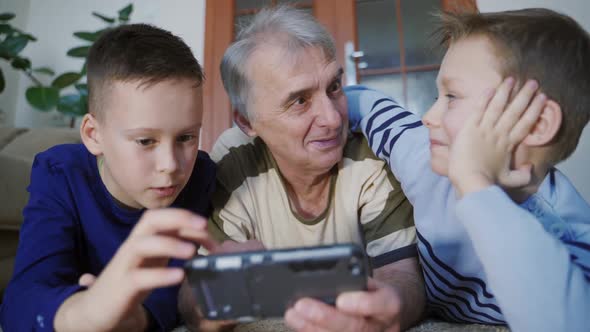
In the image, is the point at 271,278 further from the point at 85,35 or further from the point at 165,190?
the point at 85,35

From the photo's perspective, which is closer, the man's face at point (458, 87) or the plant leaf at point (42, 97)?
the man's face at point (458, 87)

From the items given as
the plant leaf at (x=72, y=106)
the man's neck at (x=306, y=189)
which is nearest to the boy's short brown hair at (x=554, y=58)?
the man's neck at (x=306, y=189)

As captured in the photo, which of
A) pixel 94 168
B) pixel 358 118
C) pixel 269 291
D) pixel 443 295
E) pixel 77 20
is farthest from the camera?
pixel 77 20

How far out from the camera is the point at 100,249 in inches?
33.3

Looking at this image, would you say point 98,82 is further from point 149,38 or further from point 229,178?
point 229,178

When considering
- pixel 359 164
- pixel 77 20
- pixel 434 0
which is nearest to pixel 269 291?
pixel 359 164

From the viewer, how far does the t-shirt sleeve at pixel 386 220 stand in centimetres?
87

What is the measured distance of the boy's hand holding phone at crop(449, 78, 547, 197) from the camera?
1.94 ft

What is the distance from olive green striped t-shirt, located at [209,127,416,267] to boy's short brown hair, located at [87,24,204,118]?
31cm

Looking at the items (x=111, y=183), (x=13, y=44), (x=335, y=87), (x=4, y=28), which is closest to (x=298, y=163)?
(x=335, y=87)

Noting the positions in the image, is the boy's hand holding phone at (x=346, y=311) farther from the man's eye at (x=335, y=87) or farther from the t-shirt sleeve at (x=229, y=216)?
the man's eye at (x=335, y=87)

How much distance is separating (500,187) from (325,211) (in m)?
0.49

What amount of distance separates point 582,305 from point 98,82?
89 cm

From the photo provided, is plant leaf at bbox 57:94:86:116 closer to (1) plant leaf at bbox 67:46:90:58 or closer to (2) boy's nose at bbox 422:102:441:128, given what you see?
(1) plant leaf at bbox 67:46:90:58
